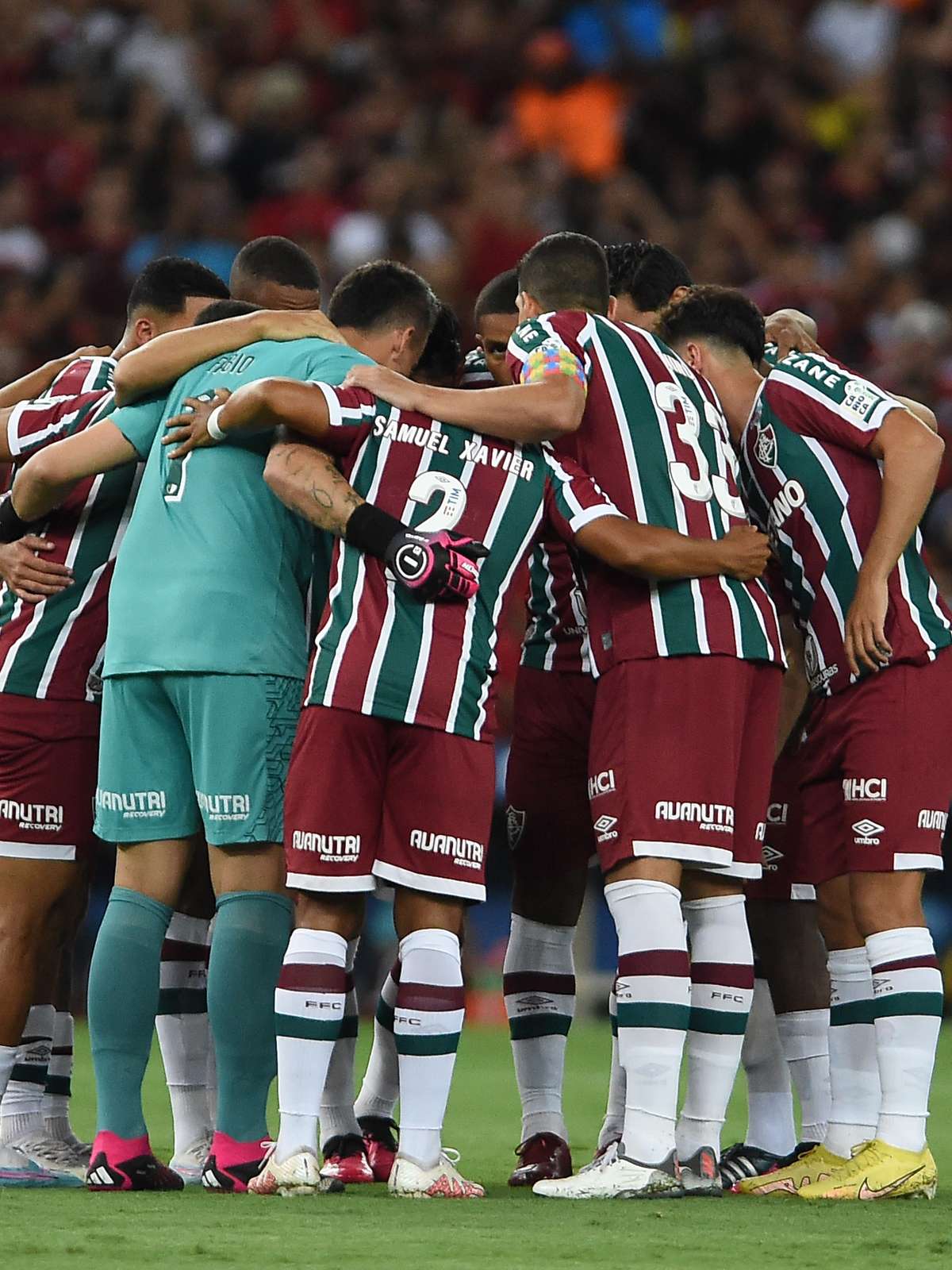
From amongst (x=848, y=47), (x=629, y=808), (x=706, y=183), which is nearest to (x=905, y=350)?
(x=706, y=183)

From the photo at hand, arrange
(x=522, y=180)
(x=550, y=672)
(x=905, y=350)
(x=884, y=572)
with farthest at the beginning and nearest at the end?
1. (x=522, y=180)
2. (x=905, y=350)
3. (x=550, y=672)
4. (x=884, y=572)

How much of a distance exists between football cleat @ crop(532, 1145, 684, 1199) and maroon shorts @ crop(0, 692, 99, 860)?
155cm

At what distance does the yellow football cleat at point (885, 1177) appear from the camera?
461 centimetres

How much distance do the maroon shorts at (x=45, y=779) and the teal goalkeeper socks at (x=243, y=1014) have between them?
0.73m

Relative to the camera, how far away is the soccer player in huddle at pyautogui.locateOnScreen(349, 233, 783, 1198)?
15.0 feet

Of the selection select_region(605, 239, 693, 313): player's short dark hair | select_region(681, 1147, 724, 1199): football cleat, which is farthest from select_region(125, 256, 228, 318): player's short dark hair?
select_region(681, 1147, 724, 1199): football cleat

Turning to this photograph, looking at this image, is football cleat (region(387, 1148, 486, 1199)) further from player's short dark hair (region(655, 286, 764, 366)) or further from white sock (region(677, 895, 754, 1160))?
player's short dark hair (region(655, 286, 764, 366))

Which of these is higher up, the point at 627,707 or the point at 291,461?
the point at 291,461

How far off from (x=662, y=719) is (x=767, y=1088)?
3.88 ft

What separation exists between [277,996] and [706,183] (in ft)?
34.5

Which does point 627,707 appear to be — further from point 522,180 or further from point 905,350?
point 522,180

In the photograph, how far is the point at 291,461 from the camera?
464 centimetres

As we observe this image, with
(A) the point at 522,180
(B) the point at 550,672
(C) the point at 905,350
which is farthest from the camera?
(A) the point at 522,180

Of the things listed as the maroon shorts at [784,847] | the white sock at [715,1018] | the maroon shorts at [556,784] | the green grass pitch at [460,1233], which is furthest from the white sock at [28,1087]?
the maroon shorts at [784,847]
